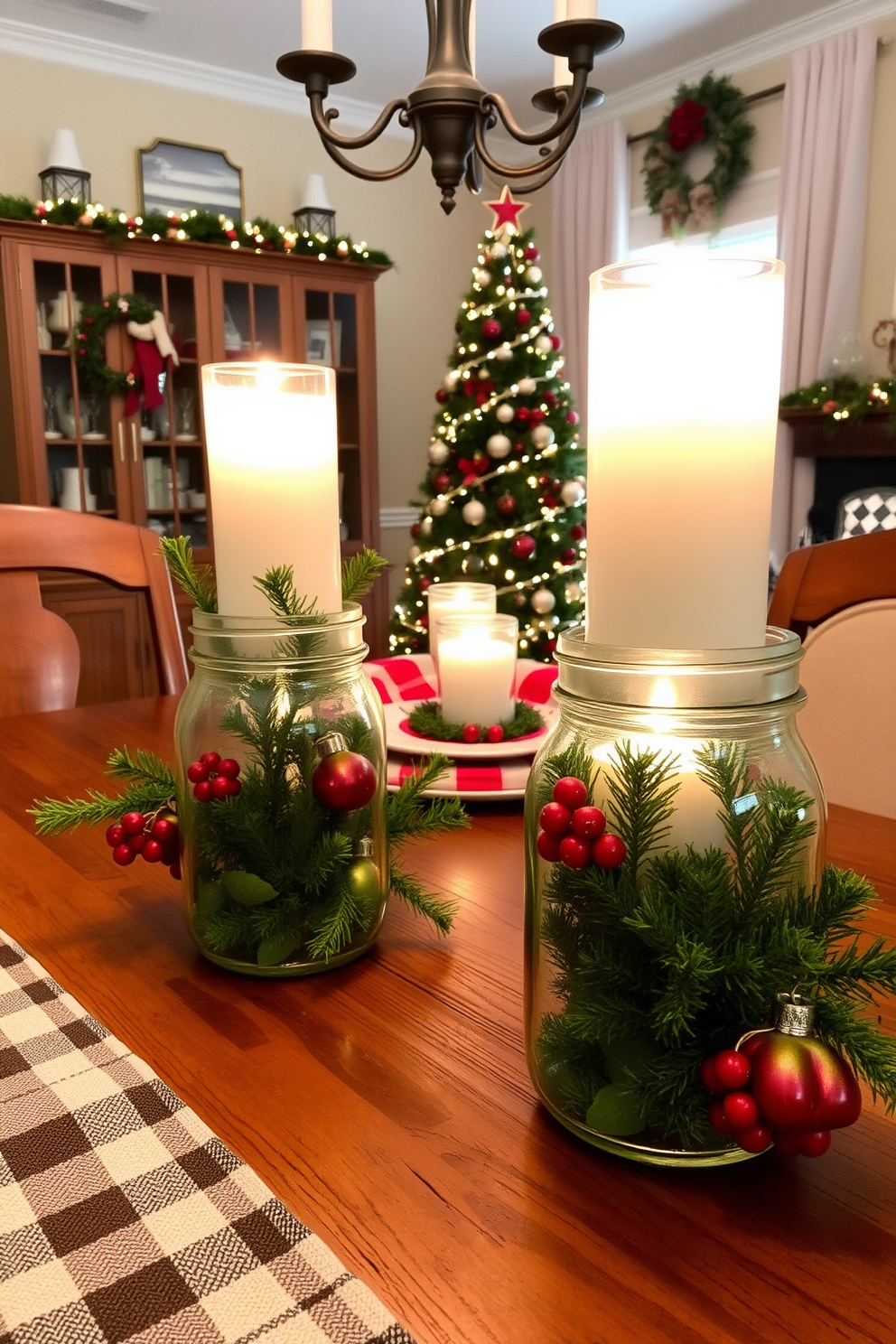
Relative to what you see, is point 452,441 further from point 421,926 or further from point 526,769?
point 421,926

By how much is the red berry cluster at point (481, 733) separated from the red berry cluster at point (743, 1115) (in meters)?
0.55

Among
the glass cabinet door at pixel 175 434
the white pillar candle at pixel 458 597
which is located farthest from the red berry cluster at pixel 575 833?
the glass cabinet door at pixel 175 434

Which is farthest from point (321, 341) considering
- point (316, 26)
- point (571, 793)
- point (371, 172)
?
point (571, 793)

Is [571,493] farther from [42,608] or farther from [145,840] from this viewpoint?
[145,840]

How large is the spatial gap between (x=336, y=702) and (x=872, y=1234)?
0.32 m

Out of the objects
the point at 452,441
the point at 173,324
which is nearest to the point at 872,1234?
the point at 452,441

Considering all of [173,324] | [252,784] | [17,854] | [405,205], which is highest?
[405,205]

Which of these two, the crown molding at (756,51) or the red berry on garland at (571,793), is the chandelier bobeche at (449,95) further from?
the crown molding at (756,51)

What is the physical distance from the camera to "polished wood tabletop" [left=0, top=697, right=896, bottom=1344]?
11.5 inches

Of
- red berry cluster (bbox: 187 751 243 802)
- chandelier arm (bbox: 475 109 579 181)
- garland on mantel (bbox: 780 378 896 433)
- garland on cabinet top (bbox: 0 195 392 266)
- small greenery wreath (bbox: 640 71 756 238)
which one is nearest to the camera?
red berry cluster (bbox: 187 751 243 802)

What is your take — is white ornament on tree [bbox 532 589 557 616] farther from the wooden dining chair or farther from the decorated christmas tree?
the wooden dining chair

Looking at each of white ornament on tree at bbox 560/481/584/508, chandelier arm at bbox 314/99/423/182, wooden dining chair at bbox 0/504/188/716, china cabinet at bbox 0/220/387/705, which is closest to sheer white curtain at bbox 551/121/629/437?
china cabinet at bbox 0/220/387/705

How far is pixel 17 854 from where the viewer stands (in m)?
0.68

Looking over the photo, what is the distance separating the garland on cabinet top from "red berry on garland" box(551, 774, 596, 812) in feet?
10.8
